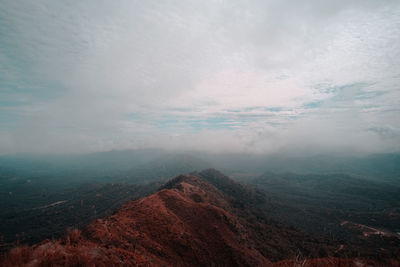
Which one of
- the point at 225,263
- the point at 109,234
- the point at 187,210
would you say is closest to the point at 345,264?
the point at 109,234

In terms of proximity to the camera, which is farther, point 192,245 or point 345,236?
point 345,236

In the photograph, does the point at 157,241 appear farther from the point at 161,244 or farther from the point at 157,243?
the point at 157,243

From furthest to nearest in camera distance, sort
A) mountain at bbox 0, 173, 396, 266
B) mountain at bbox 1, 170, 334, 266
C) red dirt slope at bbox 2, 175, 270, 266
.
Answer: mountain at bbox 1, 170, 334, 266, mountain at bbox 0, 173, 396, 266, red dirt slope at bbox 2, 175, 270, 266

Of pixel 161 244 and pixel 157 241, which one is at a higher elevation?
pixel 157 241

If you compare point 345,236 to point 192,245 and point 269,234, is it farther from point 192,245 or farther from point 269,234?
point 192,245

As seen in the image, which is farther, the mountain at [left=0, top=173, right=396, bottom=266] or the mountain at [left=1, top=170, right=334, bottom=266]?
the mountain at [left=1, top=170, right=334, bottom=266]

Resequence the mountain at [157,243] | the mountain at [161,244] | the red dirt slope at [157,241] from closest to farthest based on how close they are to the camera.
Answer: the red dirt slope at [157,241] → the mountain at [161,244] → the mountain at [157,243]

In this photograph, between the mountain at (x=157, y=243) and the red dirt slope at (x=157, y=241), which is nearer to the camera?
the red dirt slope at (x=157, y=241)

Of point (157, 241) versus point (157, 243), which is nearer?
point (157, 243)

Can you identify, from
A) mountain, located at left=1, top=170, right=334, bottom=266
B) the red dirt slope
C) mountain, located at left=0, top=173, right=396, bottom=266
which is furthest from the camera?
mountain, located at left=1, top=170, right=334, bottom=266

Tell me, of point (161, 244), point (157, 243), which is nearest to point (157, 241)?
point (161, 244)

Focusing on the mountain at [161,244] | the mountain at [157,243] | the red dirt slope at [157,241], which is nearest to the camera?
the red dirt slope at [157,241]
